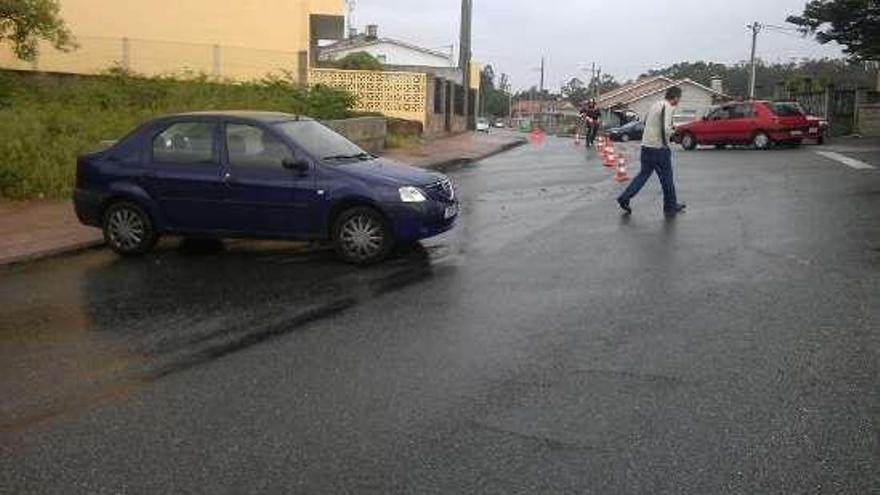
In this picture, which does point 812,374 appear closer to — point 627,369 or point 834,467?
point 627,369

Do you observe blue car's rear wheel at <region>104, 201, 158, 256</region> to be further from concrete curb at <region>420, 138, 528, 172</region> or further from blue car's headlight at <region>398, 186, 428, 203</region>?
concrete curb at <region>420, 138, 528, 172</region>

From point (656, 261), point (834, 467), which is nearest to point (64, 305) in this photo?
point (656, 261)

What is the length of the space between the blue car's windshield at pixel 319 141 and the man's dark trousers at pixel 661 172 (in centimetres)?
421

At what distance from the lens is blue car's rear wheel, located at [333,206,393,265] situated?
978cm

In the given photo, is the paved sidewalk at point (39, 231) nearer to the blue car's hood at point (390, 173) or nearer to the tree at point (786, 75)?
the blue car's hood at point (390, 173)

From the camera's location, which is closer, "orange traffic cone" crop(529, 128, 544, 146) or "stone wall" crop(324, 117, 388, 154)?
"stone wall" crop(324, 117, 388, 154)

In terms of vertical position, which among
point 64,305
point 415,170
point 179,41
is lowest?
point 64,305

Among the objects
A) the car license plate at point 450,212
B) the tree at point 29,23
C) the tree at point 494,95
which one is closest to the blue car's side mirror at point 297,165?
the car license plate at point 450,212

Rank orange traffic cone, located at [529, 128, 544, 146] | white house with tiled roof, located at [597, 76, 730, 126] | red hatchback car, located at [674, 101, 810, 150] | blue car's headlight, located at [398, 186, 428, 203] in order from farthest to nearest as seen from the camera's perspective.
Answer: white house with tiled roof, located at [597, 76, 730, 126] → orange traffic cone, located at [529, 128, 544, 146] → red hatchback car, located at [674, 101, 810, 150] → blue car's headlight, located at [398, 186, 428, 203]

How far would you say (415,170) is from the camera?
10.4 meters

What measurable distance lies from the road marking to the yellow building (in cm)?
1476

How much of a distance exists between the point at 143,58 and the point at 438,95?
37.6 ft

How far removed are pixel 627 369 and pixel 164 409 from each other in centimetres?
271

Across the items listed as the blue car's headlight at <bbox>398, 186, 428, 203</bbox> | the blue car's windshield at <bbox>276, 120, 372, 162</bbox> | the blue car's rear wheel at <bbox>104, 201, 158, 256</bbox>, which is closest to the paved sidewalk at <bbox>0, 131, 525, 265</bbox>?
the blue car's rear wheel at <bbox>104, 201, 158, 256</bbox>
